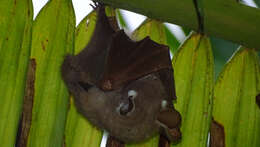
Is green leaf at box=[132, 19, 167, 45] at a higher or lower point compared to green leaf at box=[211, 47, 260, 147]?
higher

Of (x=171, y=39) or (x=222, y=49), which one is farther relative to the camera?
(x=171, y=39)

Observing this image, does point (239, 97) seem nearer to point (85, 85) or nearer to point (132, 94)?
point (132, 94)

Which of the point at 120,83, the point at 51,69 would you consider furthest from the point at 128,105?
the point at 51,69

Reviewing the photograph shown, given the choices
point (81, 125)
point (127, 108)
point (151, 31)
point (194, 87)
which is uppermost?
point (151, 31)

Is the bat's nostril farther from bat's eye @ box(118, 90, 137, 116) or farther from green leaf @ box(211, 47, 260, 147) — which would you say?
green leaf @ box(211, 47, 260, 147)

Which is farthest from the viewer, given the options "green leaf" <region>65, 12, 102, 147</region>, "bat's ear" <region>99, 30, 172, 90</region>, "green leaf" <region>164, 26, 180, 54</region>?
"green leaf" <region>164, 26, 180, 54</region>

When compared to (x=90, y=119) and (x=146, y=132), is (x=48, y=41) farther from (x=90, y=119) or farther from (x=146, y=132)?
(x=146, y=132)

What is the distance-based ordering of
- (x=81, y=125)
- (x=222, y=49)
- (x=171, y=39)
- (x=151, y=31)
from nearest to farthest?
1. (x=81, y=125)
2. (x=151, y=31)
3. (x=222, y=49)
4. (x=171, y=39)

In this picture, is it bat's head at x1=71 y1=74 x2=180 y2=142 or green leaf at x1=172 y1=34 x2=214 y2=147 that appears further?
bat's head at x1=71 y1=74 x2=180 y2=142

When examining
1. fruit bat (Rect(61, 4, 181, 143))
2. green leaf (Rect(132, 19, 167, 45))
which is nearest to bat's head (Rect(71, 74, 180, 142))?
fruit bat (Rect(61, 4, 181, 143))
